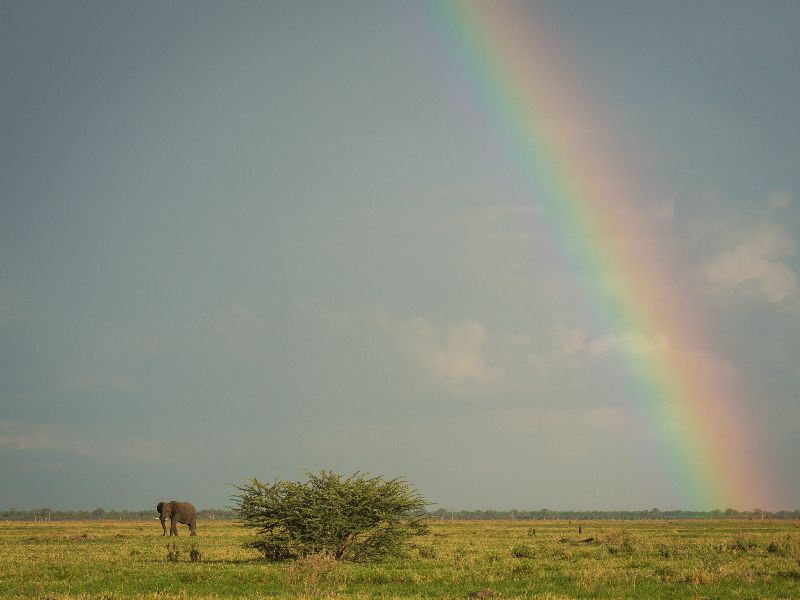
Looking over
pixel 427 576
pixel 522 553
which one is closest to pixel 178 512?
pixel 522 553

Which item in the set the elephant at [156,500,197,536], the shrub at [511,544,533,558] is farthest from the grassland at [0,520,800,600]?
the elephant at [156,500,197,536]

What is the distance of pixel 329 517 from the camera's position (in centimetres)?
3100

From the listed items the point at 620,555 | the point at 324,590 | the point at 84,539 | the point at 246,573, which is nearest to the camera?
the point at 324,590

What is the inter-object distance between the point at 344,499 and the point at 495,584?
8.86 metres

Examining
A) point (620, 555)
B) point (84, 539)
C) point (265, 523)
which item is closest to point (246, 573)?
point (265, 523)

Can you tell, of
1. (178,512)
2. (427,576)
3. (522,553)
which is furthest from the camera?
(178,512)

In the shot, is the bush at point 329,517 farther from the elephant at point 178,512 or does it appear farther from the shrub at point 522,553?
the elephant at point 178,512

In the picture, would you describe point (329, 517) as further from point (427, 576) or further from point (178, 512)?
point (178, 512)

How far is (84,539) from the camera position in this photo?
54.3 meters

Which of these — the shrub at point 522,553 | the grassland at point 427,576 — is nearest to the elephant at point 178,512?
the grassland at point 427,576

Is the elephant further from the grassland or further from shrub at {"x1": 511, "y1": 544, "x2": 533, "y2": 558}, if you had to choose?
shrub at {"x1": 511, "y1": 544, "x2": 533, "y2": 558}

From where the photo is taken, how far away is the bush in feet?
102

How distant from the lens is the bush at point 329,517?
102 feet

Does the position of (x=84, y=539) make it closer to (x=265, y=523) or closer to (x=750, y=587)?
(x=265, y=523)
